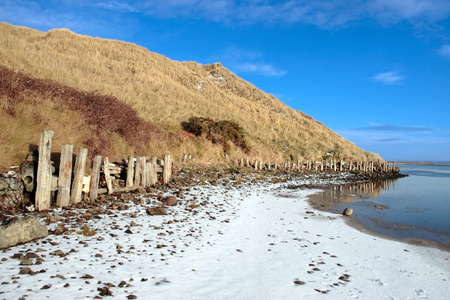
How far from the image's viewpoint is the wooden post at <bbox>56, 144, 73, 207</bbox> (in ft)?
25.8

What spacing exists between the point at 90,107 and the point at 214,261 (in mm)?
10437

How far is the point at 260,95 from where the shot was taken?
50.0 m

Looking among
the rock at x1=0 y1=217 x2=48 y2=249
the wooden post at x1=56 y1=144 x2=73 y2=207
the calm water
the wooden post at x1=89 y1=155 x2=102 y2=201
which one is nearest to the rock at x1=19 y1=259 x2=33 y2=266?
the rock at x1=0 y1=217 x2=48 y2=249

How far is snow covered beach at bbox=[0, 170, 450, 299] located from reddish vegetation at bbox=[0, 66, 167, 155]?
472 cm

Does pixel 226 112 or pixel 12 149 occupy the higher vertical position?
pixel 226 112

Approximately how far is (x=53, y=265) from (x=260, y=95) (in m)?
47.8

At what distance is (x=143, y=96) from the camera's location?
2609 centimetres

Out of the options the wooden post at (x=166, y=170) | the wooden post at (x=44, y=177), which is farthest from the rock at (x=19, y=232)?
the wooden post at (x=166, y=170)

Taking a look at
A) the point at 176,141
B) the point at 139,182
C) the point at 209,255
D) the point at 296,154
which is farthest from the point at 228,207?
the point at 296,154

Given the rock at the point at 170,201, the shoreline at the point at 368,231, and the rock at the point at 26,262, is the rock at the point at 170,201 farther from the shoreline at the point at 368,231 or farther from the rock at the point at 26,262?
the shoreline at the point at 368,231

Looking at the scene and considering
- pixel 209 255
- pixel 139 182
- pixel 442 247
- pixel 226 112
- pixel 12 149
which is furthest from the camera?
pixel 226 112

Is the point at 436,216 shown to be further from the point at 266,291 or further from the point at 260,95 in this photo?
the point at 260,95

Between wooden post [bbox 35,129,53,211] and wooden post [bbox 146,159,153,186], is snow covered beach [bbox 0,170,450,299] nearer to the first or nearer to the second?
wooden post [bbox 35,129,53,211]

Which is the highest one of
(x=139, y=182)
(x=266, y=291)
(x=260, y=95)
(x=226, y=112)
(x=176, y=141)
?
(x=260, y=95)
